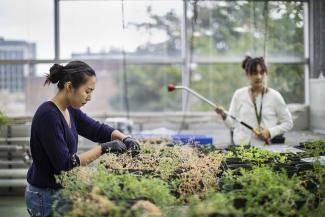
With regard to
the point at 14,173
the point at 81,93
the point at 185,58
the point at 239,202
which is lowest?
the point at 14,173

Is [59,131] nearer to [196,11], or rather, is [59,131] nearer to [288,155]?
[288,155]

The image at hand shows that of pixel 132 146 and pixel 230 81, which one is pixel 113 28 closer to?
pixel 230 81

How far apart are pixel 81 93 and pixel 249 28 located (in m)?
3.44

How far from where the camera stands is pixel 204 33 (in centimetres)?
530

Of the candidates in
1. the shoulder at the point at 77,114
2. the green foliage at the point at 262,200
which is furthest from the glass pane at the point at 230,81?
the green foliage at the point at 262,200

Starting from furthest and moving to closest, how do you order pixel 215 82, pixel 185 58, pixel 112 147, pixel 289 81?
pixel 215 82, pixel 185 58, pixel 289 81, pixel 112 147

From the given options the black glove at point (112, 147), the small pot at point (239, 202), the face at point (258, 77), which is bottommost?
the small pot at point (239, 202)

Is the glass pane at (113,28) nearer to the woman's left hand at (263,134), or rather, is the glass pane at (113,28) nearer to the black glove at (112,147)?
the woman's left hand at (263,134)

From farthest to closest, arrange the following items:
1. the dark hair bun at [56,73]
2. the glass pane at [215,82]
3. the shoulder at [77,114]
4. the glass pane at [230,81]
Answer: the glass pane at [215,82] → the glass pane at [230,81] → the shoulder at [77,114] → the dark hair bun at [56,73]

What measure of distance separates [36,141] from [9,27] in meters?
3.28

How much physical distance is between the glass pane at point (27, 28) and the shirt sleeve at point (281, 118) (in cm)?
267

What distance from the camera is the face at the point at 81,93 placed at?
6.87 ft

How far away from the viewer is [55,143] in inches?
75.1

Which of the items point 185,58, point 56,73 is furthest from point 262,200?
point 185,58
